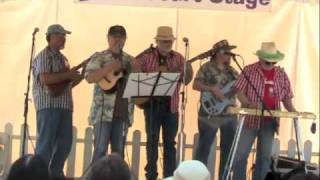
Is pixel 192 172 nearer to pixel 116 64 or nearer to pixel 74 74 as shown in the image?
pixel 116 64

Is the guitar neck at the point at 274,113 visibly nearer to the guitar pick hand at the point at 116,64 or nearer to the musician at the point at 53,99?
the guitar pick hand at the point at 116,64

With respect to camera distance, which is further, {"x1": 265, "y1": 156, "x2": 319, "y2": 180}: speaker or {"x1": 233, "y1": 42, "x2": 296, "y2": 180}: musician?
{"x1": 233, "y1": 42, "x2": 296, "y2": 180}: musician

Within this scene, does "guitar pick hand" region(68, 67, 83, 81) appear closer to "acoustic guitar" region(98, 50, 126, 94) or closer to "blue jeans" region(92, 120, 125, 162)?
"acoustic guitar" region(98, 50, 126, 94)

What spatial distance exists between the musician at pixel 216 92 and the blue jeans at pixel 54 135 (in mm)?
1415

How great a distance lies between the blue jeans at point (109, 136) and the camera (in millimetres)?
6640

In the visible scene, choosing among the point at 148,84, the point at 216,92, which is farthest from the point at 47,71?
the point at 216,92

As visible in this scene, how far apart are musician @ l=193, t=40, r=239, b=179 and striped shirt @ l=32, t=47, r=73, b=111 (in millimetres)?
1398

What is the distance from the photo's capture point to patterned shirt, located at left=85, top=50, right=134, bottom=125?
6.55m

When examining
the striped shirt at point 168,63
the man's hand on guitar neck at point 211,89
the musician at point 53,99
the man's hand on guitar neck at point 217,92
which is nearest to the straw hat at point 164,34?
the striped shirt at point 168,63

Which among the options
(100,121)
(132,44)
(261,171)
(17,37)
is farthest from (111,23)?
(261,171)

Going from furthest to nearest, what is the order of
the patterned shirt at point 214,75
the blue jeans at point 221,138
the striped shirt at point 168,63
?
the blue jeans at point 221,138 → the patterned shirt at point 214,75 → the striped shirt at point 168,63

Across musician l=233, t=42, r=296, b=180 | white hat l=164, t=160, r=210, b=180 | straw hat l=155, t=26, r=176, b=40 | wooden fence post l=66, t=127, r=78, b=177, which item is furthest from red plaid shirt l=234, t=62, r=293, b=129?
white hat l=164, t=160, r=210, b=180

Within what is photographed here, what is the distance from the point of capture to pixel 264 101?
665 centimetres

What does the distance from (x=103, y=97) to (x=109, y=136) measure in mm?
384
